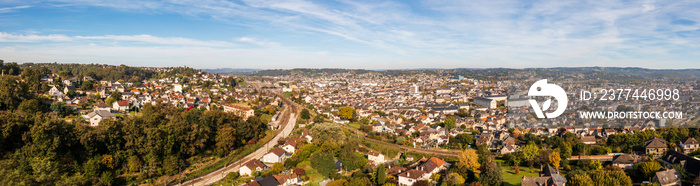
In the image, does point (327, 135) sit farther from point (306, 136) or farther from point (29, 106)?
point (29, 106)

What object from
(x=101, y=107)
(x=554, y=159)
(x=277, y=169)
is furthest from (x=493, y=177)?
(x=101, y=107)

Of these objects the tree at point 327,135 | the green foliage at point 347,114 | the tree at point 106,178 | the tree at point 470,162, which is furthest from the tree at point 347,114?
the tree at point 106,178

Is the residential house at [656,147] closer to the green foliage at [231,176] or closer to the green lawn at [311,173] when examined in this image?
the green lawn at [311,173]

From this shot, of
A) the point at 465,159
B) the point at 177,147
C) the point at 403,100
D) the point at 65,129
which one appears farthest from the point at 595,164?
the point at 403,100

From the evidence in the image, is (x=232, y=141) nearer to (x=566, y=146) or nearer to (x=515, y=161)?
(x=515, y=161)

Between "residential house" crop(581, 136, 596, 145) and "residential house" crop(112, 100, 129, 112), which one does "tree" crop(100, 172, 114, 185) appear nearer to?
"residential house" crop(112, 100, 129, 112)

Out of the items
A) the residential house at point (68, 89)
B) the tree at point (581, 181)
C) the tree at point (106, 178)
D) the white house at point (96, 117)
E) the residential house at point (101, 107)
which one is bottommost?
the tree at point (106, 178)

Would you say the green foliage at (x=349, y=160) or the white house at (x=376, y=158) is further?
the white house at (x=376, y=158)

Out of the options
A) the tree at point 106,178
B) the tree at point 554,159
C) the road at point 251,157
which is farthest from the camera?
the tree at point 554,159
